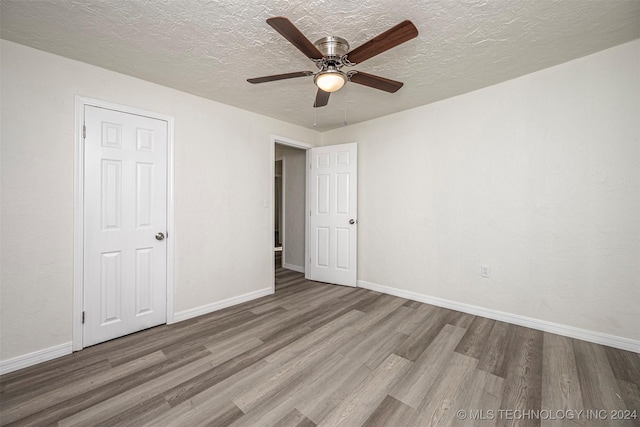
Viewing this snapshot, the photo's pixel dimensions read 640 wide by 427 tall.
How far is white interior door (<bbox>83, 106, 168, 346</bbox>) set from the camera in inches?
91.4

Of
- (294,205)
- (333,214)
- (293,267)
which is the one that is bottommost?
(293,267)

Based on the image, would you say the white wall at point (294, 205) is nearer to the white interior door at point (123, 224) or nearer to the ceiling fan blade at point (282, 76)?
the white interior door at point (123, 224)

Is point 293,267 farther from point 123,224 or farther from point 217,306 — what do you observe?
point 123,224

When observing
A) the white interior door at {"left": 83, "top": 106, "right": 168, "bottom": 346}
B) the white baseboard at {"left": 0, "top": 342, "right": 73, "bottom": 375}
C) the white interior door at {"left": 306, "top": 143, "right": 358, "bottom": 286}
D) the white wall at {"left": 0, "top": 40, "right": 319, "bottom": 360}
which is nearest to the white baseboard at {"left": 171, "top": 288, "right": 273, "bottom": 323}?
the white wall at {"left": 0, "top": 40, "right": 319, "bottom": 360}

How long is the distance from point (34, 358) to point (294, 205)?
3723mm

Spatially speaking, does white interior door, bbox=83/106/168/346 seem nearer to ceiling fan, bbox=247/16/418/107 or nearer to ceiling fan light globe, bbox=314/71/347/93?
ceiling fan, bbox=247/16/418/107

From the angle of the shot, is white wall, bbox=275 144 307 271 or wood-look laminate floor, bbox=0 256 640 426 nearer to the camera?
wood-look laminate floor, bbox=0 256 640 426

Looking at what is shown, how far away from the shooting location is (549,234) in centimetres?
250

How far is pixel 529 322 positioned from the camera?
2.61 metres

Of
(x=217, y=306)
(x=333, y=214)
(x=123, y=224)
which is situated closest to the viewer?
(x=123, y=224)

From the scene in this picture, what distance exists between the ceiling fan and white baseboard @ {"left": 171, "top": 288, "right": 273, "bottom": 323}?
97.3 inches

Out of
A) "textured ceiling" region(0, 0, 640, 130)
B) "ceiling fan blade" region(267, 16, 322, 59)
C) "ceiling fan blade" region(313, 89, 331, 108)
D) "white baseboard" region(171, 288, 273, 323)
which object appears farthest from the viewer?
"white baseboard" region(171, 288, 273, 323)

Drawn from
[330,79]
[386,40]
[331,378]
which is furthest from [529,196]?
[331,378]

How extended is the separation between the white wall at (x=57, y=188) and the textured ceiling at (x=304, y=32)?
201mm
